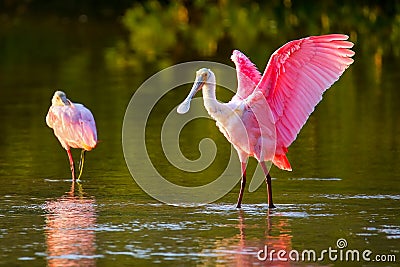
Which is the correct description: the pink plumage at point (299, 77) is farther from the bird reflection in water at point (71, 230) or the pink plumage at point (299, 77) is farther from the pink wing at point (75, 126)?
the pink wing at point (75, 126)

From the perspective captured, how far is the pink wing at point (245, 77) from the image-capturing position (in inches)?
425

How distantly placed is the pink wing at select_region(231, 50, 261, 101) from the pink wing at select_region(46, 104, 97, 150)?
2.04 m

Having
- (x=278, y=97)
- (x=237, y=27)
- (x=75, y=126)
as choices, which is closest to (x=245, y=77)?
(x=278, y=97)

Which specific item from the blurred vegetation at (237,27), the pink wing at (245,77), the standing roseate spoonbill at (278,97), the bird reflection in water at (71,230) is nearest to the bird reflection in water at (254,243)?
the standing roseate spoonbill at (278,97)

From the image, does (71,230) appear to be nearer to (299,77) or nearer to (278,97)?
(278,97)

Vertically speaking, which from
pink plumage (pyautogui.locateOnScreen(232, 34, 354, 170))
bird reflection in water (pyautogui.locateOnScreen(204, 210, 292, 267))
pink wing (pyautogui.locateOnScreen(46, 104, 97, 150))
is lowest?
bird reflection in water (pyautogui.locateOnScreen(204, 210, 292, 267))

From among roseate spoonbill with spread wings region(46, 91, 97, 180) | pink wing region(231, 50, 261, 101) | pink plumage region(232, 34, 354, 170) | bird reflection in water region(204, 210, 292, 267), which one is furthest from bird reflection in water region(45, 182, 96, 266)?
pink plumage region(232, 34, 354, 170)

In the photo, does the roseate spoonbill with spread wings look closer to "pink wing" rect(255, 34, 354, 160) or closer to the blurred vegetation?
"pink wing" rect(255, 34, 354, 160)

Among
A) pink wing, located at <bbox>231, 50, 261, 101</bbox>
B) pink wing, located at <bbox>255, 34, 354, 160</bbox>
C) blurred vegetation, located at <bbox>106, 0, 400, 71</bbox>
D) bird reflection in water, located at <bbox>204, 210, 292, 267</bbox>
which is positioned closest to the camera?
bird reflection in water, located at <bbox>204, 210, 292, 267</bbox>

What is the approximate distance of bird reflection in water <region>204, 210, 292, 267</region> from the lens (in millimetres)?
8141

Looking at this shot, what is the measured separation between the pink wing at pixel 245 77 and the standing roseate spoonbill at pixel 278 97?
392 mm

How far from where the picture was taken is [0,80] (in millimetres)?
21203

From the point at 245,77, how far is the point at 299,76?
741 millimetres

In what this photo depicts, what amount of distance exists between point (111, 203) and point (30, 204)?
2.34 ft
